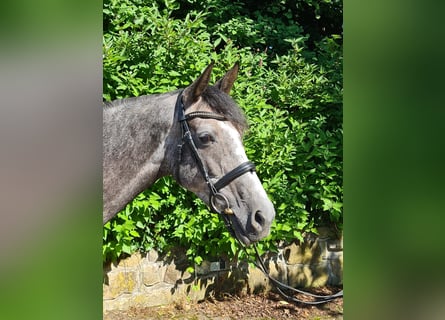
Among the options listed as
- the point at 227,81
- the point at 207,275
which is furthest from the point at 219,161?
the point at 207,275

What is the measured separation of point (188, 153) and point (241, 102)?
1706mm

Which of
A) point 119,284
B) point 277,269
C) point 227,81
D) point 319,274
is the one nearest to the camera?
point 227,81

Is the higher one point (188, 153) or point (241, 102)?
point (241, 102)

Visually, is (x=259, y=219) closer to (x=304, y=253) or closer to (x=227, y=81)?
(x=227, y=81)

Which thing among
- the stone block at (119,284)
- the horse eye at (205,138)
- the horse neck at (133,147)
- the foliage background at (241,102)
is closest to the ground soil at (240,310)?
the stone block at (119,284)

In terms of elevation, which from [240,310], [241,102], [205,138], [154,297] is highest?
[241,102]

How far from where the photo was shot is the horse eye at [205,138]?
200 centimetres

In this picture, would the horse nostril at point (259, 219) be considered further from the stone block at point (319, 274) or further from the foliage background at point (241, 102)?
the stone block at point (319, 274)

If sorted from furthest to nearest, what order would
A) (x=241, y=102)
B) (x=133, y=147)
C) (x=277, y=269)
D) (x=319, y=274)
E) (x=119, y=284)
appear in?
(x=319, y=274)
(x=277, y=269)
(x=241, y=102)
(x=119, y=284)
(x=133, y=147)

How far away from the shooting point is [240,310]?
3.67 m

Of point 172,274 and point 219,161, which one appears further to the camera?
point 172,274
